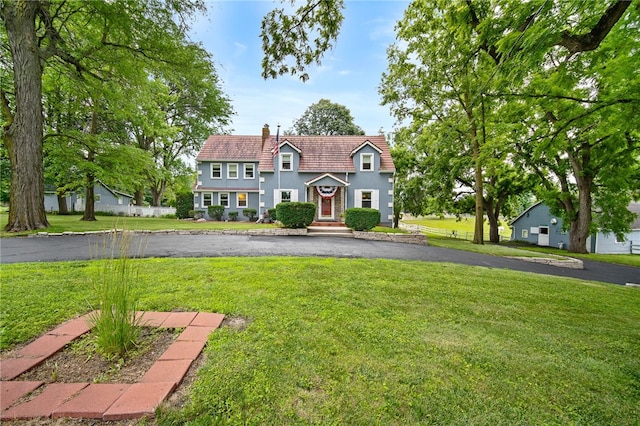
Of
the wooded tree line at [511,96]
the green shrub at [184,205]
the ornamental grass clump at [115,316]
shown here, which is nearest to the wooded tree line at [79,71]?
the green shrub at [184,205]

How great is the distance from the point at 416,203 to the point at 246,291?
21018 millimetres

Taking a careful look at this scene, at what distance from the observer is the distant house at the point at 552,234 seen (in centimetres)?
2067

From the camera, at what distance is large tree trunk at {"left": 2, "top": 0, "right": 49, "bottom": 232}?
345 inches

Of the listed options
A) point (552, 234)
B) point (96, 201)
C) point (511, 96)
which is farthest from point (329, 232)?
point (96, 201)

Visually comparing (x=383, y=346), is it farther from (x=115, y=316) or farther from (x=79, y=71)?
(x=79, y=71)

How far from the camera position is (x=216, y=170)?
849 inches

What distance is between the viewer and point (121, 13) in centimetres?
967

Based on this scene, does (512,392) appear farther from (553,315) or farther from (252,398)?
(553,315)

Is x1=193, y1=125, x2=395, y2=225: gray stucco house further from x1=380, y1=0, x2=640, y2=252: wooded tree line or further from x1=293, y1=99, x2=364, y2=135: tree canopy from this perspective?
x1=293, y1=99, x2=364, y2=135: tree canopy

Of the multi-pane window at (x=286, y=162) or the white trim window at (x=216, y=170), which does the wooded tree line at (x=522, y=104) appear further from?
the white trim window at (x=216, y=170)

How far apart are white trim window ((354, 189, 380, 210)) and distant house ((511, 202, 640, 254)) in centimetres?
1350

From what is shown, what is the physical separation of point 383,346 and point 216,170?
2181 cm

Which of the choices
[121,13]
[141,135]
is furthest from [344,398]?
[141,135]

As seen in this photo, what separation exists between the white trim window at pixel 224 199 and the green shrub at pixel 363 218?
1267 cm
